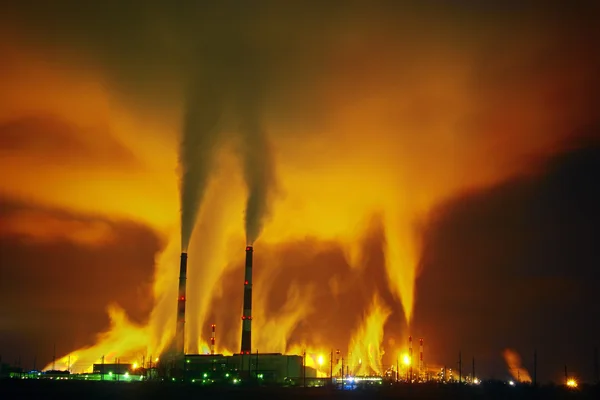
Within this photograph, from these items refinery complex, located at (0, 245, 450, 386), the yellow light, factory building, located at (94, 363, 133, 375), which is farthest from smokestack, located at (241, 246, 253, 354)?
the yellow light

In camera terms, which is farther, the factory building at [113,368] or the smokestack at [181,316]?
the factory building at [113,368]

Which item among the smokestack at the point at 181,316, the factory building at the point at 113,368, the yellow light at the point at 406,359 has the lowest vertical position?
the factory building at the point at 113,368

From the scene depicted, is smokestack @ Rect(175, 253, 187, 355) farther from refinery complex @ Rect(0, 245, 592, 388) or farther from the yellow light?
the yellow light

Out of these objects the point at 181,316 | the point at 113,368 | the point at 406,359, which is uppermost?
the point at 181,316

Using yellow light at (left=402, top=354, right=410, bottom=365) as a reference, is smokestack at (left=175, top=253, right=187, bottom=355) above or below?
above

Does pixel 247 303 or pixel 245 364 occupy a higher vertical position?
pixel 247 303

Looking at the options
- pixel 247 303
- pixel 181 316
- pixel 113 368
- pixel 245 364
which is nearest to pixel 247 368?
pixel 245 364

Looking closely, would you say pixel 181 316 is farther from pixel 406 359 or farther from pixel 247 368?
pixel 406 359

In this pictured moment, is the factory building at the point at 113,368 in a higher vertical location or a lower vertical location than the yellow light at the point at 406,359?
lower

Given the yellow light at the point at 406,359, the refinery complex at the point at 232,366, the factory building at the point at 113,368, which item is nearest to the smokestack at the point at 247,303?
the refinery complex at the point at 232,366

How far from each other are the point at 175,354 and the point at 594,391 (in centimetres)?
6723

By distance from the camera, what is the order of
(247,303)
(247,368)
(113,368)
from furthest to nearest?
(113,368)
(247,368)
(247,303)

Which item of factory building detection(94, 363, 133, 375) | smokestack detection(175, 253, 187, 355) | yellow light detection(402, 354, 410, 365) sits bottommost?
factory building detection(94, 363, 133, 375)

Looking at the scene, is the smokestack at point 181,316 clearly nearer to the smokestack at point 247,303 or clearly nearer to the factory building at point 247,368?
the factory building at point 247,368
